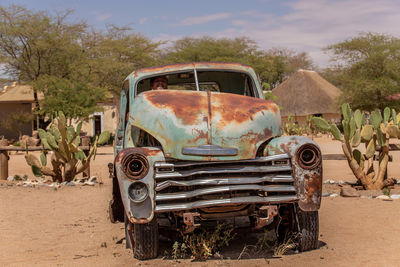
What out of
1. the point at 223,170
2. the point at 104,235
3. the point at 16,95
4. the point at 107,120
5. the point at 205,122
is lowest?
the point at 104,235

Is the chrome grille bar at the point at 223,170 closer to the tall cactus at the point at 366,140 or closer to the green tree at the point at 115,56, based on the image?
the tall cactus at the point at 366,140

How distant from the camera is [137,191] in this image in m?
4.43

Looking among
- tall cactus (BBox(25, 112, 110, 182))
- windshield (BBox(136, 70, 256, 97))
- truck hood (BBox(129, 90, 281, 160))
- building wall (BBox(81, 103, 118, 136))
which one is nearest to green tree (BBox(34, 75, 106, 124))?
building wall (BBox(81, 103, 118, 136))

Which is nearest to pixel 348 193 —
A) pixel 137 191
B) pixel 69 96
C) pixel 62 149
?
pixel 137 191

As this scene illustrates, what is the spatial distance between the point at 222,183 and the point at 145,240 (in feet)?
2.99

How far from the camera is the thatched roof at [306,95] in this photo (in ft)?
142

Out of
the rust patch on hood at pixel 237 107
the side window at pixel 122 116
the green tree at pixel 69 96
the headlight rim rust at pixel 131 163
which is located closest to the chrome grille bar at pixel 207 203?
the headlight rim rust at pixel 131 163

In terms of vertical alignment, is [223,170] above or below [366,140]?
above

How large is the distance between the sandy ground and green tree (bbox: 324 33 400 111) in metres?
27.0

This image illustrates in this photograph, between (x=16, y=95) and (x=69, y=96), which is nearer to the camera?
(x=69, y=96)

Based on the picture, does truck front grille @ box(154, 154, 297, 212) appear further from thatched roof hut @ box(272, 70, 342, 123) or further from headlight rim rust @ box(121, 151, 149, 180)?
thatched roof hut @ box(272, 70, 342, 123)

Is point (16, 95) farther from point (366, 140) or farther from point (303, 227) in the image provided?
point (303, 227)

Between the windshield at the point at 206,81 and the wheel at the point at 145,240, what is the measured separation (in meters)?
1.83

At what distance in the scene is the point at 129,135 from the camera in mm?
5309
